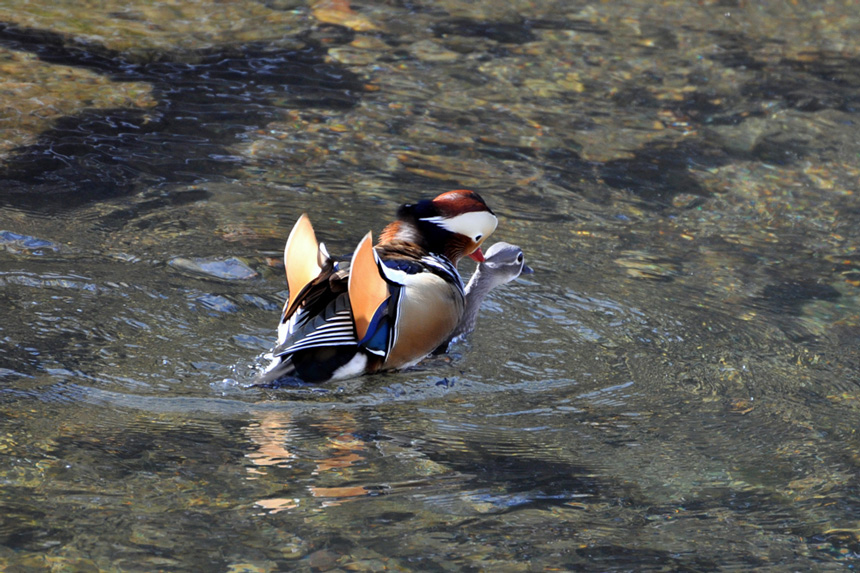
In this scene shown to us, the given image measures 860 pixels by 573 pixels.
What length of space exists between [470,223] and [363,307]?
1.28 meters

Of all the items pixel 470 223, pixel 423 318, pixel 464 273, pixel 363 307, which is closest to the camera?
pixel 363 307

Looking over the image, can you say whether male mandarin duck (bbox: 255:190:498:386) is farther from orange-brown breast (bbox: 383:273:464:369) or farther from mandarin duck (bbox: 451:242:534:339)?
mandarin duck (bbox: 451:242:534:339)

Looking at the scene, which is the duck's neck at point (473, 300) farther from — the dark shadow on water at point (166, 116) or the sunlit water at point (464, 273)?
the dark shadow on water at point (166, 116)

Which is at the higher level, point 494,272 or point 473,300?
point 494,272

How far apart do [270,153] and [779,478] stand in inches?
178

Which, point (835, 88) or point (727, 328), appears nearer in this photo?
point (727, 328)

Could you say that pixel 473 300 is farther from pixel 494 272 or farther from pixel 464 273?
pixel 464 273

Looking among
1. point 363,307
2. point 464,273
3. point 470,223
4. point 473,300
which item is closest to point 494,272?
point 473,300

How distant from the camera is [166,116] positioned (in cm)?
775

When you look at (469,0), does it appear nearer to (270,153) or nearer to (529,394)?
(270,153)

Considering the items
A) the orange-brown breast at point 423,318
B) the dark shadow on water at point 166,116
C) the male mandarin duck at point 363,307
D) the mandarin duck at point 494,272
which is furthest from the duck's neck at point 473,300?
the dark shadow on water at point 166,116

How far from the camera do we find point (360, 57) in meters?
9.45

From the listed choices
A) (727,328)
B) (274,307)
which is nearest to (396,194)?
(274,307)

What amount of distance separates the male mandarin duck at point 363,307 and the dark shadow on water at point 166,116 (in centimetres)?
210
